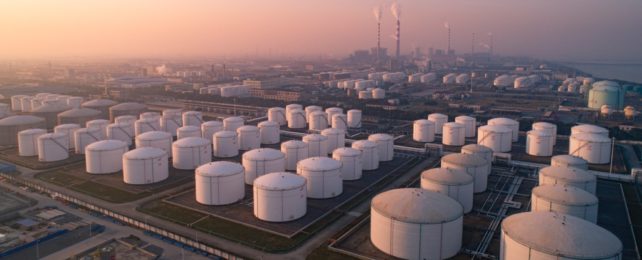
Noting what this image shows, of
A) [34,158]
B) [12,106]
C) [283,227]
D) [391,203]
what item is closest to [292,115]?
[34,158]

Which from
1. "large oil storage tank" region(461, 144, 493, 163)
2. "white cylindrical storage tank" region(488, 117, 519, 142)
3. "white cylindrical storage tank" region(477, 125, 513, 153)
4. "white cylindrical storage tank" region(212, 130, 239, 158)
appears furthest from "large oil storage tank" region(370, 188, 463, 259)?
"white cylindrical storage tank" region(488, 117, 519, 142)

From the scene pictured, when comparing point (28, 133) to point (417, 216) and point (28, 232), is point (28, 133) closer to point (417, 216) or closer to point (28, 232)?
point (28, 232)

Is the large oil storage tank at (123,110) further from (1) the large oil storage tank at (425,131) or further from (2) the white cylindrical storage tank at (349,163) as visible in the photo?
(1) the large oil storage tank at (425,131)

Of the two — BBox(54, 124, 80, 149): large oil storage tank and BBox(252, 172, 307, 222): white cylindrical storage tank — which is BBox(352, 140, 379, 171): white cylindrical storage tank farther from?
BBox(54, 124, 80, 149): large oil storage tank

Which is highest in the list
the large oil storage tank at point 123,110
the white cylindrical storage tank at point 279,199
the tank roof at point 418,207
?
the large oil storage tank at point 123,110

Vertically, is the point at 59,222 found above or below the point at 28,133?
below

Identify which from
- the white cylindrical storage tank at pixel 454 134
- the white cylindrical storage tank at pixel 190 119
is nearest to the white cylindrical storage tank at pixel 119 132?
the white cylindrical storage tank at pixel 190 119

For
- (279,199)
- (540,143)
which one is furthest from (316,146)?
(540,143)
